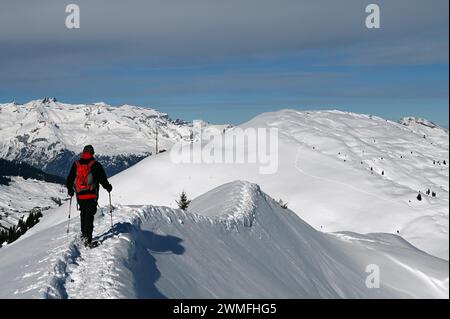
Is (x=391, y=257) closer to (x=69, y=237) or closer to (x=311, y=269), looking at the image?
(x=311, y=269)

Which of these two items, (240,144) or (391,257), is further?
(240,144)

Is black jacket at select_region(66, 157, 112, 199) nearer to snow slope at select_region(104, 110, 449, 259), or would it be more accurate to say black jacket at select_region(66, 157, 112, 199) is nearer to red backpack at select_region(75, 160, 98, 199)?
red backpack at select_region(75, 160, 98, 199)

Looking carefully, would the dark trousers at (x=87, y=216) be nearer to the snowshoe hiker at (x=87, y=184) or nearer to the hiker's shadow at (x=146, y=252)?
the snowshoe hiker at (x=87, y=184)

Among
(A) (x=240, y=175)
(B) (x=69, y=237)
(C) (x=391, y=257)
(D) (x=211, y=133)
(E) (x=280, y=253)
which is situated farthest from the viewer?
(D) (x=211, y=133)

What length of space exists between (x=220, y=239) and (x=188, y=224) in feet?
5.05

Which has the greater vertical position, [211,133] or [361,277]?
[211,133]

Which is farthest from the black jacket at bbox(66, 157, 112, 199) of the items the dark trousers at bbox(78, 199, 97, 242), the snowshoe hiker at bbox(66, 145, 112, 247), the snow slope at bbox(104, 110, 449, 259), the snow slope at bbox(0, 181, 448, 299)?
the snow slope at bbox(104, 110, 449, 259)

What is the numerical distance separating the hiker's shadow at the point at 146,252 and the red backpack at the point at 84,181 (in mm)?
1440

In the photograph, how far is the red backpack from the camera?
15.1m

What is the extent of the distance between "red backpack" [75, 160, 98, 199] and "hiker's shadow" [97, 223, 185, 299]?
1.44m

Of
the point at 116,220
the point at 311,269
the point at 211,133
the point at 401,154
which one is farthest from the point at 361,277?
the point at 401,154

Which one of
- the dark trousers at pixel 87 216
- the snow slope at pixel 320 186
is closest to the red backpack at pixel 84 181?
the dark trousers at pixel 87 216

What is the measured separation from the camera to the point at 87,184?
1511 cm

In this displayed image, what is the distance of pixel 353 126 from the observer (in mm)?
146125
